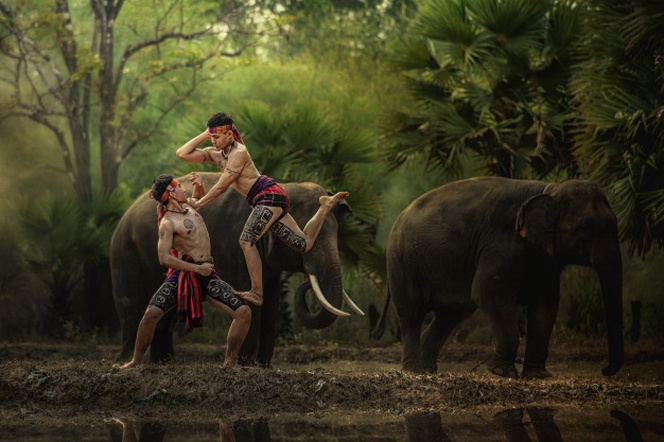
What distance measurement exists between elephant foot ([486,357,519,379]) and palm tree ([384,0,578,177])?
18.4 feet

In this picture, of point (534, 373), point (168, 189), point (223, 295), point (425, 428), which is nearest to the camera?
point (425, 428)

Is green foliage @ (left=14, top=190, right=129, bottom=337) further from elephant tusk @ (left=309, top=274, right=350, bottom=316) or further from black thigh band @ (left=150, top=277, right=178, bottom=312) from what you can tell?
black thigh band @ (left=150, top=277, right=178, bottom=312)

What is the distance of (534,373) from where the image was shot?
14562 millimetres

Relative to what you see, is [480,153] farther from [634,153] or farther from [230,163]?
[230,163]

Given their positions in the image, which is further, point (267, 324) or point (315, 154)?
point (315, 154)

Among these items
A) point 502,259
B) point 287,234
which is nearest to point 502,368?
point 502,259

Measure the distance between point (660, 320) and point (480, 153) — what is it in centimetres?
361

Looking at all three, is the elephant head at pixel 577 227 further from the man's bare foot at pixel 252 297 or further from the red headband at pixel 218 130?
the red headband at pixel 218 130

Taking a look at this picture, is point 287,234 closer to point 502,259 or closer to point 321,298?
point 321,298

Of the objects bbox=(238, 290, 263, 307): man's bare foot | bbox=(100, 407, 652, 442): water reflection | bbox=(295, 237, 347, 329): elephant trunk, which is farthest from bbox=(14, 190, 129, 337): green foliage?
bbox=(100, 407, 652, 442): water reflection

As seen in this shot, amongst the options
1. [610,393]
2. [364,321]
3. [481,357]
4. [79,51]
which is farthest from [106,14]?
[610,393]

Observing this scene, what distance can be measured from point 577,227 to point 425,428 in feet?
15.1

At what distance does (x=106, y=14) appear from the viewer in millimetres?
27094

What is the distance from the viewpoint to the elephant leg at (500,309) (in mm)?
14438
